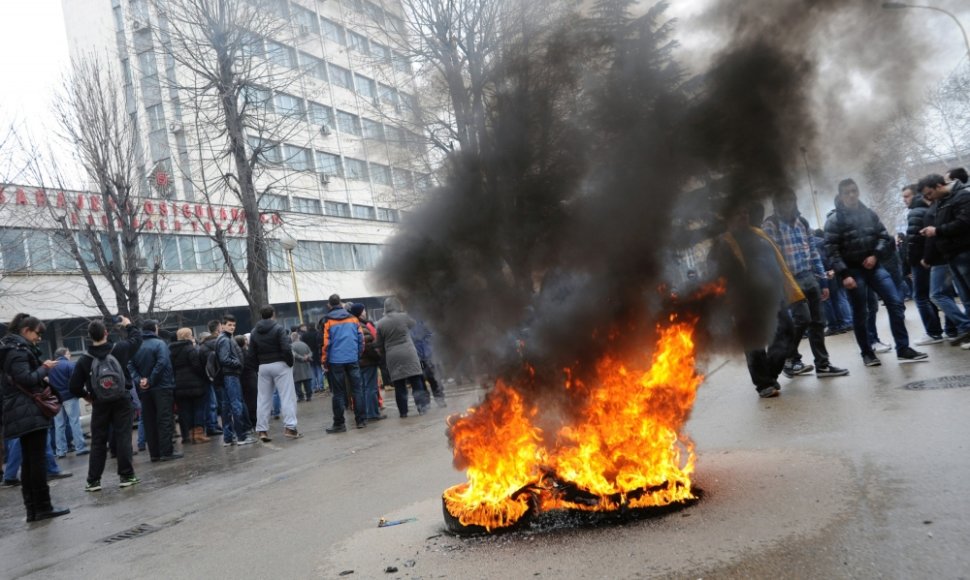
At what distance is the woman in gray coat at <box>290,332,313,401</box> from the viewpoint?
16094 millimetres

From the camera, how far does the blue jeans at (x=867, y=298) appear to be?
25.2 ft

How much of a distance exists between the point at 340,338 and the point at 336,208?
31.5 m

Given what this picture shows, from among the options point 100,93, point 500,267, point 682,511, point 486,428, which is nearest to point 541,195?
point 500,267

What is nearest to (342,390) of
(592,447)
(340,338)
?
(340,338)

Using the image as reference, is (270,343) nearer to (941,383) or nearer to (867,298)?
(867,298)

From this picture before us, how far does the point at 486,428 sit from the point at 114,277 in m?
17.3

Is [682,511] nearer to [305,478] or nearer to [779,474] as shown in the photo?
[779,474]

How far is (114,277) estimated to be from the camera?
18.8 m

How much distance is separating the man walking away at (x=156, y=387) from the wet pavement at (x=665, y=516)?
1.59m

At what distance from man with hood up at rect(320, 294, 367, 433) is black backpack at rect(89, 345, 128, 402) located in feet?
10.3

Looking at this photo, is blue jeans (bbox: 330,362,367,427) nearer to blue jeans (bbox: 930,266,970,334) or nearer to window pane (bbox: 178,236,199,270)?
blue jeans (bbox: 930,266,970,334)

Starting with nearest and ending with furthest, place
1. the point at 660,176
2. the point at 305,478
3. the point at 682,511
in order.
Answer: the point at 682,511, the point at 660,176, the point at 305,478

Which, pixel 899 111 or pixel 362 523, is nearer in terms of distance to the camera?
pixel 899 111

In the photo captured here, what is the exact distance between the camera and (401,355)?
1092cm
